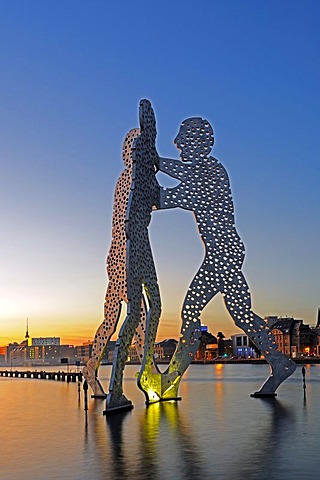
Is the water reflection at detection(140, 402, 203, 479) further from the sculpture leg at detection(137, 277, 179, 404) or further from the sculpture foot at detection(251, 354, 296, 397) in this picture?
the sculpture foot at detection(251, 354, 296, 397)

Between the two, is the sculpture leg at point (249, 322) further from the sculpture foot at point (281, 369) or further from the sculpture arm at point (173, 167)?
the sculpture arm at point (173, 167)

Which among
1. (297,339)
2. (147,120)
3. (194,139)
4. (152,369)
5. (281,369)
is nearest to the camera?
(147,120)

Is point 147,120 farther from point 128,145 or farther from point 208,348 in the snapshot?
point 208,348

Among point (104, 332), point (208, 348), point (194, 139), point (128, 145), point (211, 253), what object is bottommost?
point (208, 348)

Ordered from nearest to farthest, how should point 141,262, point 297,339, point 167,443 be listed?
point 167,443 → point 141,262 → point 297,339

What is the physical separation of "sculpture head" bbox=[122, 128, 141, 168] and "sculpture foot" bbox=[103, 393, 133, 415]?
7270 millimetres

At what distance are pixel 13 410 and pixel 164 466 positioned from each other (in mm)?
13271

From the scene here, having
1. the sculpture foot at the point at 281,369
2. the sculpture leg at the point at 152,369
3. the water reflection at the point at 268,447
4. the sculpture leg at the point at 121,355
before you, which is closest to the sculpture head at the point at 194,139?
Answer: the sculpture leg at the point at 152,369

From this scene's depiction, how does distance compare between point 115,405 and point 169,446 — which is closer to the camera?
point 169,446

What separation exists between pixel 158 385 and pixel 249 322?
11.5 ft

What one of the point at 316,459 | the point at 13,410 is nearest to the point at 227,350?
the point at 13,410

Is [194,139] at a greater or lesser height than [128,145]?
greater

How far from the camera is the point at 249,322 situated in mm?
22781

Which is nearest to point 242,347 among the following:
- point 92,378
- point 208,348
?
point 208,348
